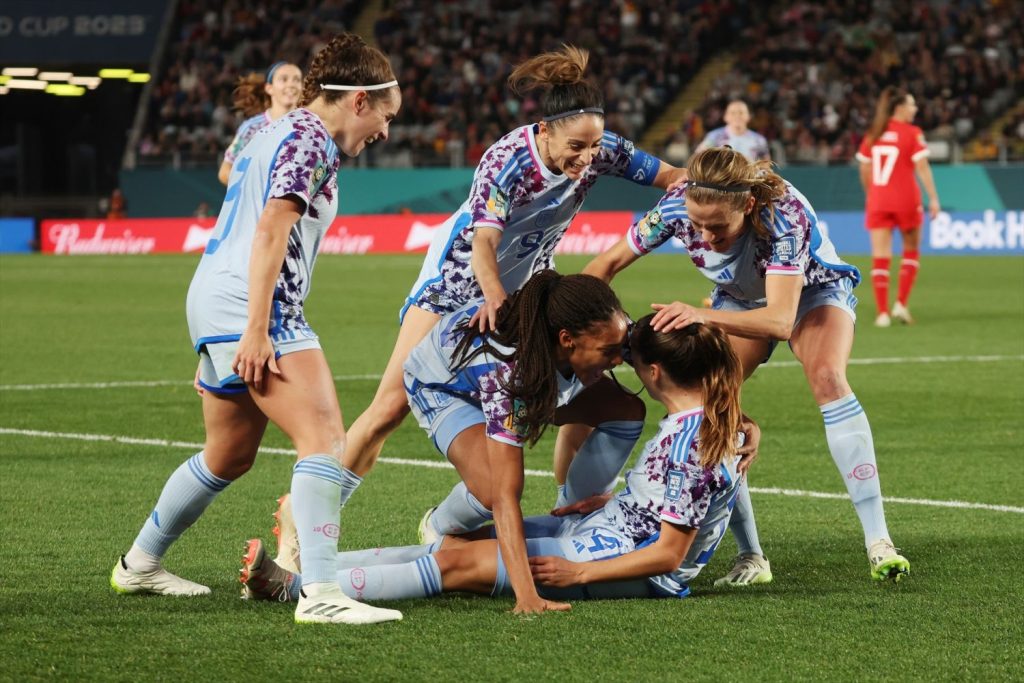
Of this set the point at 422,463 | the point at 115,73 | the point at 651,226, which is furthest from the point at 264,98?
the point at 115,73

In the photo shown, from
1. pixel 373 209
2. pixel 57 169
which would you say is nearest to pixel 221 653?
pixel 373 209

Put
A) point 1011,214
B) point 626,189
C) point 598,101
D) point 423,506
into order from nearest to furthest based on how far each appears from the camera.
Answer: point 598,101
point 423,506
point 1011,214
point 626,189

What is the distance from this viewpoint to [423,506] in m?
6.88

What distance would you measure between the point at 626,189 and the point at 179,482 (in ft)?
86.9

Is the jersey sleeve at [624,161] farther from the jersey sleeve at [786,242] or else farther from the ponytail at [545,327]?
the ponytail at [545,327]

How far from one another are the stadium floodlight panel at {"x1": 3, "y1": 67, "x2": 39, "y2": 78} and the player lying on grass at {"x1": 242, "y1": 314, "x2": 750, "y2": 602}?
1527 inches

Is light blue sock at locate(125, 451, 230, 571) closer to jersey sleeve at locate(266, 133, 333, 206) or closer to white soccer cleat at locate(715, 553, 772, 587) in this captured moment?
jersey sleeve at locate(266, 133, 333, 206)

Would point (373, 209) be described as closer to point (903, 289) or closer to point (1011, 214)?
point (1011, 214)

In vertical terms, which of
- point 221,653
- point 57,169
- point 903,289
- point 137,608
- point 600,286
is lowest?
point 57,169

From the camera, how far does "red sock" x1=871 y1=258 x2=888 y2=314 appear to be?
1616 centimetres

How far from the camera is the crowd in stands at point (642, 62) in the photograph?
33000 mm

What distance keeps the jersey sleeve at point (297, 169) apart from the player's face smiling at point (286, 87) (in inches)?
245

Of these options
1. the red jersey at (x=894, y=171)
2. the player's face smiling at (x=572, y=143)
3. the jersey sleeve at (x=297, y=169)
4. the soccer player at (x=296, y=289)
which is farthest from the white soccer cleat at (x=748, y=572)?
the red jersey at (x=894, y=171)

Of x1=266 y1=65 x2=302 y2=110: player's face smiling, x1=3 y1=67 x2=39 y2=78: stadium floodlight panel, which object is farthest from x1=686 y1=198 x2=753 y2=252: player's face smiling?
x1=3 y1=67 x2=39 y2=78: stadium floodlight panel
